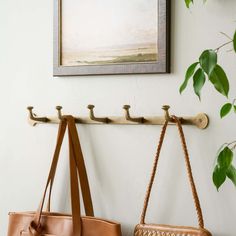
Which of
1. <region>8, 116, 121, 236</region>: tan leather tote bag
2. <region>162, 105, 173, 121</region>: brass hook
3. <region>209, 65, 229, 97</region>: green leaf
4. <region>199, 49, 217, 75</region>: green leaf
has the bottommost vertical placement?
<region>8, 116, 121, 236</region>: tan leather tote bag

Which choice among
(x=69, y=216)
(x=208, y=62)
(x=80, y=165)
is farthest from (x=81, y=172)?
(x=208, y=62)

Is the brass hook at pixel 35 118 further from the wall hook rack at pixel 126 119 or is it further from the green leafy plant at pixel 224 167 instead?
the green leafy plant at pixel 224 167

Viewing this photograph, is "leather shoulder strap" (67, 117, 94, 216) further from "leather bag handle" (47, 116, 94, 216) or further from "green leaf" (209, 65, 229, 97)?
"green leaf" (209, 65, 229, 97)

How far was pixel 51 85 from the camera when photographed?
1.49 meters

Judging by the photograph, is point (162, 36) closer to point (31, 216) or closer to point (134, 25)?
point (134, 25)

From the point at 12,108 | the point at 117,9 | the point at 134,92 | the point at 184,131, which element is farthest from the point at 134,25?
the point at 12,108

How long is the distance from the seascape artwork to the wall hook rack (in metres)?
0.15

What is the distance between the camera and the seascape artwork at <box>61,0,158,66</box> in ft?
4.27

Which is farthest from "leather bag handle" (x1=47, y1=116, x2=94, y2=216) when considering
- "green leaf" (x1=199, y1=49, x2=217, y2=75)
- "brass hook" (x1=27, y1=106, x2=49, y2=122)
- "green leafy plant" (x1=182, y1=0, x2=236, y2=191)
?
"green leaf" (x1=199, y1=49, x2=217, y2=75)

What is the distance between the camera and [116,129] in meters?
1.37

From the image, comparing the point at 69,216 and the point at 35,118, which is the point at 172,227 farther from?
the point at 35,118

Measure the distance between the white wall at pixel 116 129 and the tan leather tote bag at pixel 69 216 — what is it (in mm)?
38

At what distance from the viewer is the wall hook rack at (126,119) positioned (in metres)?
1.23

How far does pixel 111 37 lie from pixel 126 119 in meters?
0.24
